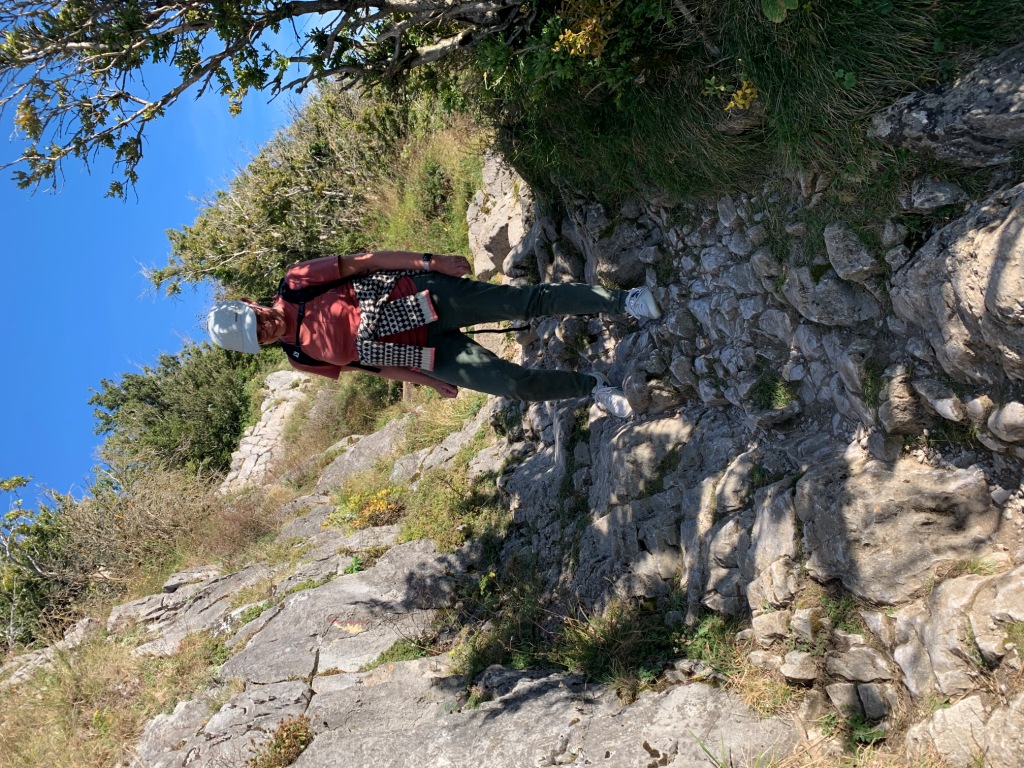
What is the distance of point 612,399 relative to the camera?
545 centimetres

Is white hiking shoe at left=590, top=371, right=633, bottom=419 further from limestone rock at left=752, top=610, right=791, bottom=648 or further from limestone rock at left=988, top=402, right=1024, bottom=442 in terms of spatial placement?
limestone rock at left=988, top=402, right=1024, bottom=442

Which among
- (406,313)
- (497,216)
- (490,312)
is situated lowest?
(490,312)

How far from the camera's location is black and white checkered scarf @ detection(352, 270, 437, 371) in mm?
4723

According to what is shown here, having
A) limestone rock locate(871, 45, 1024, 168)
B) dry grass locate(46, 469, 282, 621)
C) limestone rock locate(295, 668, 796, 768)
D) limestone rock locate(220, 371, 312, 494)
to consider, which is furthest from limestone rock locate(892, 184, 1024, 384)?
limestone rock locate(220, 371, 312, 494)

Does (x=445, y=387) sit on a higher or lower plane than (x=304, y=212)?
lower

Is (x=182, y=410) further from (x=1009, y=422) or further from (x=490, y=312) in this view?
(x=1009, y=422)

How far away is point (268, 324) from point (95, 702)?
15.3ft

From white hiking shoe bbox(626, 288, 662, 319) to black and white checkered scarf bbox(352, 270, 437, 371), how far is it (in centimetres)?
143

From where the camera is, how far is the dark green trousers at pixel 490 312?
4906 mm

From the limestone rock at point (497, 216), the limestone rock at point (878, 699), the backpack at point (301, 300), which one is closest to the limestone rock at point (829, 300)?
the limestone rock at point (878, 699)

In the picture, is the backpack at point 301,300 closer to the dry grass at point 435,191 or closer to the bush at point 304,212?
the dry grass at point 435,191

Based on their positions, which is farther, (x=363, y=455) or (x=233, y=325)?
(x=363, y=455)

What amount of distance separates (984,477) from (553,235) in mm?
4530

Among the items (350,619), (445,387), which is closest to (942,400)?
(445,387)
